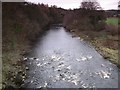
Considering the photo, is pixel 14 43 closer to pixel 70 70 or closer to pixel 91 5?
pixel 70 70

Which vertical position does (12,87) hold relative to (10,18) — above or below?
below

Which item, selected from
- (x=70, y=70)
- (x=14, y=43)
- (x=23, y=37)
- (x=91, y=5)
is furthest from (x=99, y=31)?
(x=70, y=70)

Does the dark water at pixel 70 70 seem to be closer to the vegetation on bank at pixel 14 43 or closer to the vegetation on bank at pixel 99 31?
the vegetation on bank at pixel 14 43

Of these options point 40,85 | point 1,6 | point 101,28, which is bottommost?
point 40,85

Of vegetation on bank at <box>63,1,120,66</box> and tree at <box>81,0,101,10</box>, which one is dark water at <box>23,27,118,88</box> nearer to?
vegetation on bank at <box>63,1,120,66</box>

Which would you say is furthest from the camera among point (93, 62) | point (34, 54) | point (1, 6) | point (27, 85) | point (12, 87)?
point (1, 6)

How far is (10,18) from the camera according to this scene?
2986 centimetres

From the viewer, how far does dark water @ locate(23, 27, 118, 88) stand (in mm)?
13266

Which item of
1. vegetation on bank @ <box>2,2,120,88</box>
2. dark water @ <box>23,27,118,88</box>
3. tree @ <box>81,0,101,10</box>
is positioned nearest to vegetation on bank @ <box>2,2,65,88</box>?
vegetation on bank @ <box>2,2,120,88</box>

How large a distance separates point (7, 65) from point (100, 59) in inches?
311

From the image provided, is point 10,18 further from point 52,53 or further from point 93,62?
point 93,62

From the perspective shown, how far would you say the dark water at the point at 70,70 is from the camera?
43.5ft

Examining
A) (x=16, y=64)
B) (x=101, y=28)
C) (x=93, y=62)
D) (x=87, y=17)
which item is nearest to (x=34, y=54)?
(x=16, y=64)

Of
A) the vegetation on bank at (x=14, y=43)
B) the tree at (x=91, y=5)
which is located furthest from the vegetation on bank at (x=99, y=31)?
the vegetation on bank at (x=14, y=43)
